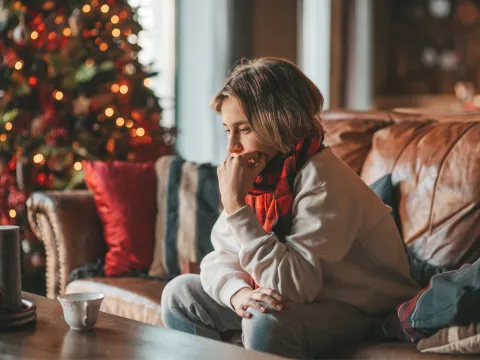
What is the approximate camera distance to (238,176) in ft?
Result: 5.59

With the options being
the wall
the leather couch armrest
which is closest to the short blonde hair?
the leather couch armrest

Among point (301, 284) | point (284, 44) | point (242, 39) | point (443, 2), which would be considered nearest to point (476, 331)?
point (301, 284)

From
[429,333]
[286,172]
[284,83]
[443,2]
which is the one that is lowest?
[429,333]

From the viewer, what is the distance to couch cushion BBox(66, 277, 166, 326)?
218 cm

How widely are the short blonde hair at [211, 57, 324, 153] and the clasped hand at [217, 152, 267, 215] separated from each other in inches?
2.1

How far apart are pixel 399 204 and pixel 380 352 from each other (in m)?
0.55

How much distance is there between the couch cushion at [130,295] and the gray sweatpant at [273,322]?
1.05ft

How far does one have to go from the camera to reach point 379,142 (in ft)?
7.32

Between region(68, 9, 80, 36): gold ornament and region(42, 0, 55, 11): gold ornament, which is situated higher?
region(42, 0, 55, 11): gold ornament

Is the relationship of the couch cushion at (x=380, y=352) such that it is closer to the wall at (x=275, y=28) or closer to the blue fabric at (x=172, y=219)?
the blue fabric at (x=172, y=219)

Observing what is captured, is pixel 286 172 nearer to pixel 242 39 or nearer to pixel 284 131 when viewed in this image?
pixel 284 131

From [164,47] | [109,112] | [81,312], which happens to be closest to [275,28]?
[164,47]

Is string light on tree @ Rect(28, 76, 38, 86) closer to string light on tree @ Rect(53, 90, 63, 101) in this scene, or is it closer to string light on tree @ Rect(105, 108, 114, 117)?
string light on tree @ Rect(53, 90, 63, 101)

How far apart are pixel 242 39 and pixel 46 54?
6.56ft
